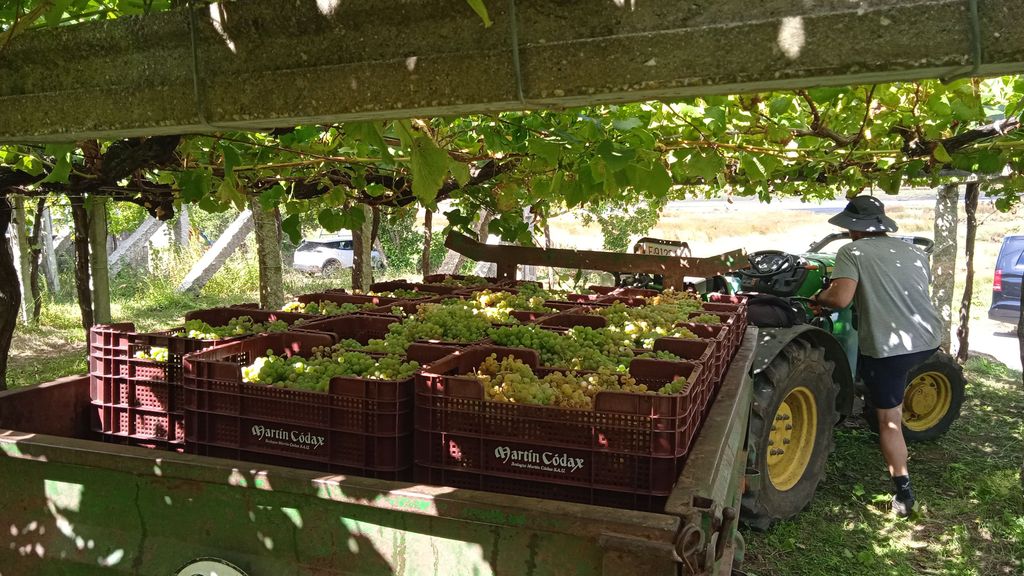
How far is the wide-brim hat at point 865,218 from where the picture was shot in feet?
16.8

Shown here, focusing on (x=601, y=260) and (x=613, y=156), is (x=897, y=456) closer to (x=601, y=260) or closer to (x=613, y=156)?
(x=601, y=260)

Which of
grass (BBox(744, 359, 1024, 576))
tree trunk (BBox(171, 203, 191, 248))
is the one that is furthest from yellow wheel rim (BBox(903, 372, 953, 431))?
tree trunk (BBox(171, 203, 191, 248))

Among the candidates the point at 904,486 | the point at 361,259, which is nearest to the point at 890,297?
the point at 904,486

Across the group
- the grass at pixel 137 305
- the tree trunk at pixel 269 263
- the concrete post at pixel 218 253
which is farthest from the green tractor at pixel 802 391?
the concrete post at pixel 218 253

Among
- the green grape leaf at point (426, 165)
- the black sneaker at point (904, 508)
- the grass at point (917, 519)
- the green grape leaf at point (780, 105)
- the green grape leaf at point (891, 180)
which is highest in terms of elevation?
the green grape leaf at point (780, 105)

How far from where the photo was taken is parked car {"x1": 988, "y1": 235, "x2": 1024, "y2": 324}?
13.9m

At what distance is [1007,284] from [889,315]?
37.4 feet

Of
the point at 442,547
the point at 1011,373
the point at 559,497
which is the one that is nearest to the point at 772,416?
the point at 559,497

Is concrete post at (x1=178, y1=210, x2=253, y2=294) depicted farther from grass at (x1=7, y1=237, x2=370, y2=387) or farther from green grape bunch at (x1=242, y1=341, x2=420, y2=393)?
green grape bunch at (x1=242, y1=341, x2=420, y2=393)

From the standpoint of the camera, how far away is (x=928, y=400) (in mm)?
6816

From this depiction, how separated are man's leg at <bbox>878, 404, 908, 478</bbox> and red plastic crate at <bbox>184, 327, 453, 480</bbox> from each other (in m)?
3.92

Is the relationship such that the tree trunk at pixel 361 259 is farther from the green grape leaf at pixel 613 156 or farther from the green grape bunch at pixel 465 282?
the green grape leaf at pixel 613 156

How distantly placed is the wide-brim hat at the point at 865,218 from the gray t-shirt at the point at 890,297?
86 mm

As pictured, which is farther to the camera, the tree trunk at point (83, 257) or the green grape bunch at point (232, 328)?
the tree trunk at point (83, 257)
